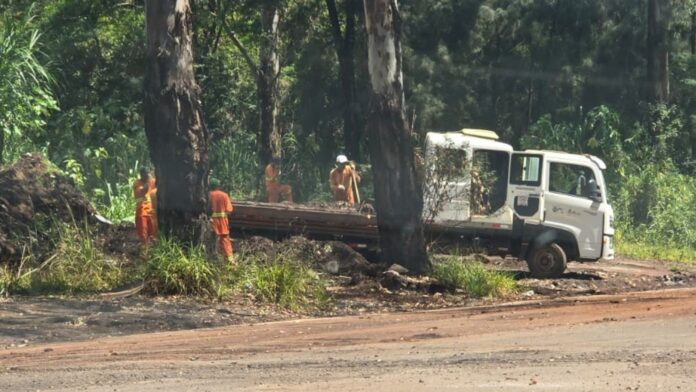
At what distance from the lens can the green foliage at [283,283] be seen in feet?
54.3

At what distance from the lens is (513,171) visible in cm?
2119

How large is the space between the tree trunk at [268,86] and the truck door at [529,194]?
1385 centimetres

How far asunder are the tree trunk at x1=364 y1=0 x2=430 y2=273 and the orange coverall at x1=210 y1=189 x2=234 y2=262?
8.27ft

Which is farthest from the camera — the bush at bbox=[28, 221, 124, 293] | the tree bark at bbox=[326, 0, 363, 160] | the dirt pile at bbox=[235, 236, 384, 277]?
the tree bark at bbox=[326, 0, 363, 160]

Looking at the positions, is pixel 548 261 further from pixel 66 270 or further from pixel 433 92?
pixel 433 92

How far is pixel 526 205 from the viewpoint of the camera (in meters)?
21.1

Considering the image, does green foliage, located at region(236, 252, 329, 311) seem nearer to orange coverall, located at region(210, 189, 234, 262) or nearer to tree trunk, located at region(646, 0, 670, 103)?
orange coverall, located at region(210, 189, 234, 262)

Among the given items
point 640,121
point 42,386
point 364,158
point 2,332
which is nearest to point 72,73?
point 364,158

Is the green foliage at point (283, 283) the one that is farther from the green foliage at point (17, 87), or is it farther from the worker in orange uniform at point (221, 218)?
the green foliage at point (17, 87)

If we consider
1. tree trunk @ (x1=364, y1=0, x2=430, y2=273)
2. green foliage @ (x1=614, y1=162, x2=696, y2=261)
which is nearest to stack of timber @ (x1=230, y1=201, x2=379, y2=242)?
tree trunk @ (x1=364, y1=0, x2=430, y2=273)

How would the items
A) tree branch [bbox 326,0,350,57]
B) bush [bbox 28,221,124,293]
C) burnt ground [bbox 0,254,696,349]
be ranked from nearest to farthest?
burnt ground [bbox 0,254,696,349] < bush [bbox 28,221,124,293] < tree branch [bbox 326,0,350,57]

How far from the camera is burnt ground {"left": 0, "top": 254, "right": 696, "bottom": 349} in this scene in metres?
13.9

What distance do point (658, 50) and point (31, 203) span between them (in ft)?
75.8

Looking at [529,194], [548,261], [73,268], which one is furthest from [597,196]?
[73,268]
